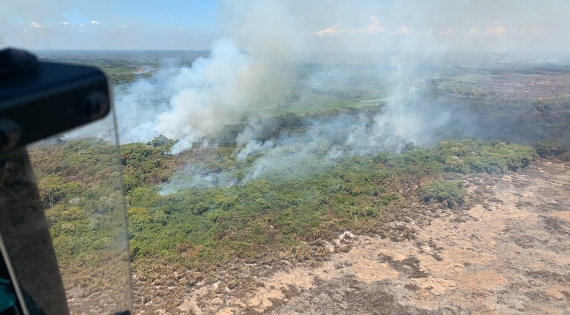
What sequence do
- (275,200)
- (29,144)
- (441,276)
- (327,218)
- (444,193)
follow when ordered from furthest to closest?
(444,193) → (275,200) → (327,218) → (441,276) → (29,144)

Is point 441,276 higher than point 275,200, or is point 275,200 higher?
point 275,200

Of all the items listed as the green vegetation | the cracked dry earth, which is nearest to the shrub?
the green vegetation

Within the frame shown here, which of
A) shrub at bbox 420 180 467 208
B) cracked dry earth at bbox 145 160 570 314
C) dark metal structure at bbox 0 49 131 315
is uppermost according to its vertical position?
dark metal structure at bbox 0 49 131 315

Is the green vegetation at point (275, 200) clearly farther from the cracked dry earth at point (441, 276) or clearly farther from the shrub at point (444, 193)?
the cracked dry earth at point (441, 276)

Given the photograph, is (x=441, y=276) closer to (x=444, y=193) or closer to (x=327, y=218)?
(x=327, y=218)

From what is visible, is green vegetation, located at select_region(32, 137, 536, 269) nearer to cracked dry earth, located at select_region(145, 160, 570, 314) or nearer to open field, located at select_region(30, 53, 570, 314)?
open field, located at select_region(30, 53, 570, 314)

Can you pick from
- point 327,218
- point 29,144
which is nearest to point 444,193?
point 327,218

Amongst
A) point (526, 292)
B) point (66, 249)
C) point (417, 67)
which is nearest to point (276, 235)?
point (526, 292)

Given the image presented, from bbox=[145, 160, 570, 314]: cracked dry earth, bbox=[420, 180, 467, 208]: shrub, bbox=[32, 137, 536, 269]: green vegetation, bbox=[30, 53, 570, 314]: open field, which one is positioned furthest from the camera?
bbox=[420, 180, 467, 208]: shrub

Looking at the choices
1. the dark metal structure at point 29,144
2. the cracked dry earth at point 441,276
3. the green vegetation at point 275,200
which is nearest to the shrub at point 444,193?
the green vegetation at point 275,200
